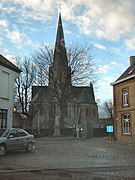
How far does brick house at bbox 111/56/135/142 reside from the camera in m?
28.8

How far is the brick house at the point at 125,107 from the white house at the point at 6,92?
514 inches

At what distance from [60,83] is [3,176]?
3599 centimetres

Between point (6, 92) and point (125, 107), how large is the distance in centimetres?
Answer: 1420

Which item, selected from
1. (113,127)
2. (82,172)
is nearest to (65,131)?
(113,127)

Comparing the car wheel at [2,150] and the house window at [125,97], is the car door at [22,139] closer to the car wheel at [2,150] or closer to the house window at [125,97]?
the car wheel at [2,150]

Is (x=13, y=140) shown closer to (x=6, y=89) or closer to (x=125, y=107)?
(x=6, y=89)

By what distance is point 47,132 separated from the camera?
A: 5047cm

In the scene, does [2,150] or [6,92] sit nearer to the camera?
[2,150]

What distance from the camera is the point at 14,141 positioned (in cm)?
1688

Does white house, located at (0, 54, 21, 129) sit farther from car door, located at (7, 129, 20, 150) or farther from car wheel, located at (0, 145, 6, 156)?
car wheel, located at (0, 145, 6, 156)

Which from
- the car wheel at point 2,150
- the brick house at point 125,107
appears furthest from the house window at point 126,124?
the car wheel at point 2,150

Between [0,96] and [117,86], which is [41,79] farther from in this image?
[0,96]

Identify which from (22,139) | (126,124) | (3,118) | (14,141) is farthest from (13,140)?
(126,124)

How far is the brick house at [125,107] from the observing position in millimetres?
28844
